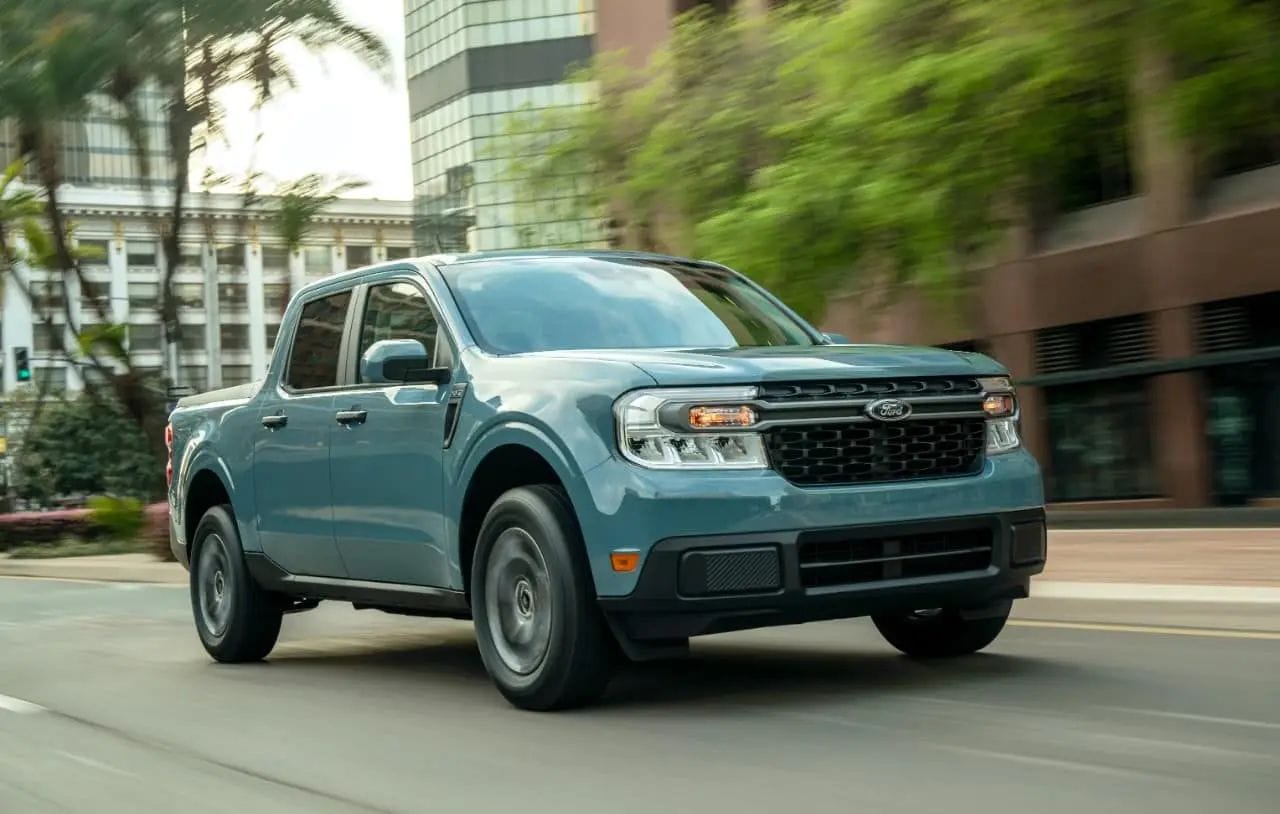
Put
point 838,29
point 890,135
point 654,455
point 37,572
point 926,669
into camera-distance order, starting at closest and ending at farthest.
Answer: point 654,455, point 926,669, point 890,135, point 838,29, point 37,572

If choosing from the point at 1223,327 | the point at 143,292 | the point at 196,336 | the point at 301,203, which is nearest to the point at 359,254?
the point at 196,336

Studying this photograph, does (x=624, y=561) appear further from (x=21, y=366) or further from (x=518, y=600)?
(x=21, y=366)

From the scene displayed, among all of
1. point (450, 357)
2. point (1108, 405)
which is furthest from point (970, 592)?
point (1108, 405)

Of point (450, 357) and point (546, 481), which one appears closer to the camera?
point (546, 481)

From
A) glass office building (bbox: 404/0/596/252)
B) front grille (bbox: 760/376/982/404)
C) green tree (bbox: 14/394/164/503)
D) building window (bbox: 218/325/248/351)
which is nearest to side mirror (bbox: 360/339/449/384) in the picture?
front grille (bbox: 760/376/982/404)

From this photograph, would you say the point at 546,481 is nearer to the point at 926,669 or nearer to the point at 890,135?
the point at 926,669

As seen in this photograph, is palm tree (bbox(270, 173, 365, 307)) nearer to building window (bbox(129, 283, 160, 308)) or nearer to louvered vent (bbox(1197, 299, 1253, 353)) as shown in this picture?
louvered vent (bbox(1197, 299, 1253, 353))

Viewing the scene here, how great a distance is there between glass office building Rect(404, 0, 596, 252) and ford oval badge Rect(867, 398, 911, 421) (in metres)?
52.1

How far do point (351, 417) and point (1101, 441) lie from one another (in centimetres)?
1711

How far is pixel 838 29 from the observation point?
52.3 ft

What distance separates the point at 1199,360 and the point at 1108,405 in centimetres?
223

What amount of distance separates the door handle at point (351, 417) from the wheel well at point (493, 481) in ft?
3.07

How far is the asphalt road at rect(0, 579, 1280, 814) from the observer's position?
17.5ft

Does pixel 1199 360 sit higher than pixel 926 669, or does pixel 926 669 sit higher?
pixel 1199 360
